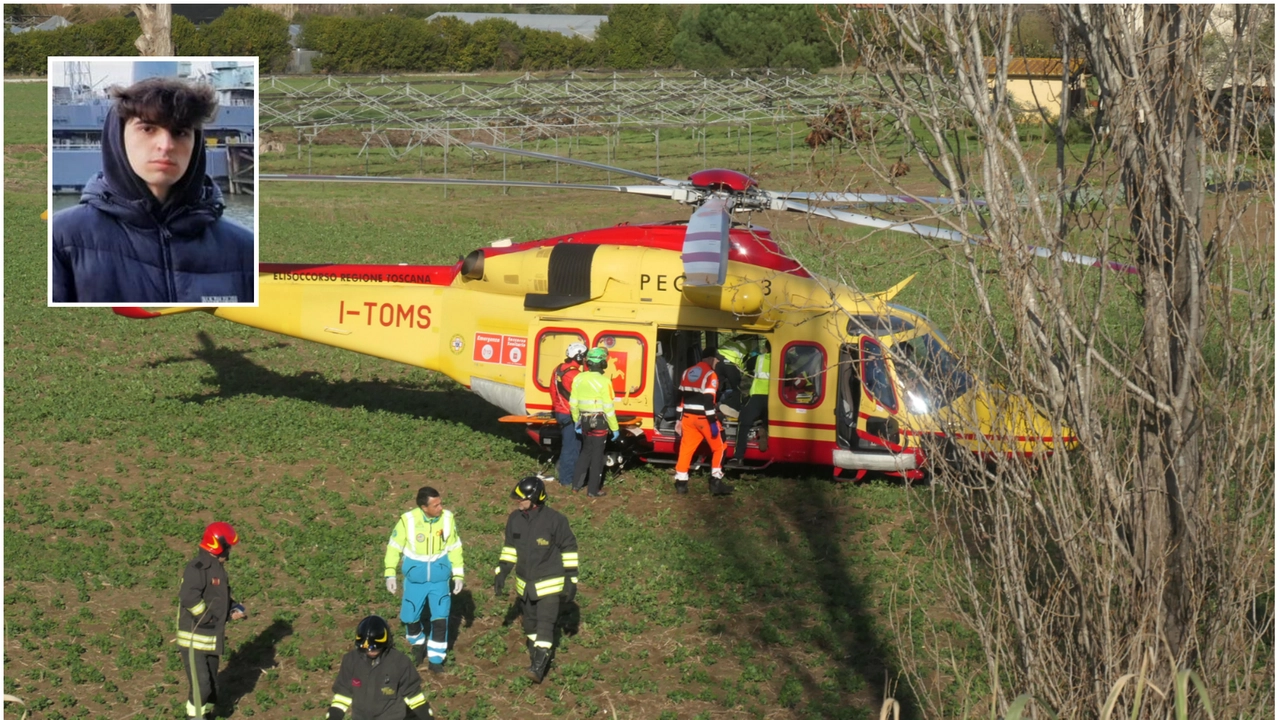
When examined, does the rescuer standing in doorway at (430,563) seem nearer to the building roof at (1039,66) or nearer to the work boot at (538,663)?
the work boot at (538,663)

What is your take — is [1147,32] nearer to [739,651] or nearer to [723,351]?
[739,651]

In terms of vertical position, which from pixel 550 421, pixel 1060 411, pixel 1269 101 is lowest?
pixel 550 421

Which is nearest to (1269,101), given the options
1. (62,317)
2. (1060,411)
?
(1060,411)

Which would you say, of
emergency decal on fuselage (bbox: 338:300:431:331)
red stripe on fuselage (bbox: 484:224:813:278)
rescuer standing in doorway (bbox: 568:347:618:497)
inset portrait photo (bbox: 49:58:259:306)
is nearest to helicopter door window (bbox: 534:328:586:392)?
rescuer standing in doorway (bbox: 568:347:618:497)

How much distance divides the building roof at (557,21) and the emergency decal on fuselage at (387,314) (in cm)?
4026

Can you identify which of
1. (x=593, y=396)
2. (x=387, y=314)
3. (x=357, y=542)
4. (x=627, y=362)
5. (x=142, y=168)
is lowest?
(x=357, y=542)

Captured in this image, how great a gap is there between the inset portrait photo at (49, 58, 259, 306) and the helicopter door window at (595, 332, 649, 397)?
4208mm

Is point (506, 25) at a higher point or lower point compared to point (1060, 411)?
higher

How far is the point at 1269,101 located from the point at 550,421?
886cm

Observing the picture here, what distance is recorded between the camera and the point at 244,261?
10914 millimetres

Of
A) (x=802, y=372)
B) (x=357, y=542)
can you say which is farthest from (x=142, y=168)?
(x=802, y=372)

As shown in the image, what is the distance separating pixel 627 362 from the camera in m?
13.2

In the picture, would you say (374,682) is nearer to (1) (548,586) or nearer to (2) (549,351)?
(1) (548,586)

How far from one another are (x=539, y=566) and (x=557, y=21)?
55.2 m
